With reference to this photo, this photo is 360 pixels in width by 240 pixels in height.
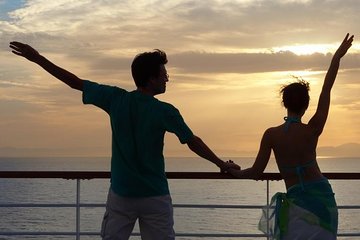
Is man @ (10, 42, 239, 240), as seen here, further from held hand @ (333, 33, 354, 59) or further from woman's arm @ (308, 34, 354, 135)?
held hand @ (333, 33, 354, 59)

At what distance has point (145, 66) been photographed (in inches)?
117

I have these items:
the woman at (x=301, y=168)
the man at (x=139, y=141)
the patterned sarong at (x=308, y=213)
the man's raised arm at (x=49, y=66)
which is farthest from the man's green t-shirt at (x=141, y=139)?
the patterned sarong at (x=308, y=213)

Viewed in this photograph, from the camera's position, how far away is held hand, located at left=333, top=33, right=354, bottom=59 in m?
3.08

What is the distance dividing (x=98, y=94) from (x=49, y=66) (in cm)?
26

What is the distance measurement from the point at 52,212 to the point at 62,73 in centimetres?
5093

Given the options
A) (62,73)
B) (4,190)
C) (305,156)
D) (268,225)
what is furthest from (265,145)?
(4,190)

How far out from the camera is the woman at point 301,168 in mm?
2885

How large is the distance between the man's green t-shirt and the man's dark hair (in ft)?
0.21

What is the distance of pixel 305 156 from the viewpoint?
9.45ft

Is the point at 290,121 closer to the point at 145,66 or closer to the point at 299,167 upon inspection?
the point at 299,167

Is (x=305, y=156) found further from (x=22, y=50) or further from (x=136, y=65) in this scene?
(x=22, y=50)

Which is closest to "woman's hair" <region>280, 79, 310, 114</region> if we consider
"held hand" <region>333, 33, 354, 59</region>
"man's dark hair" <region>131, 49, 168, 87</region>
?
"held hand" <region>333, 33, 354, 59</region>

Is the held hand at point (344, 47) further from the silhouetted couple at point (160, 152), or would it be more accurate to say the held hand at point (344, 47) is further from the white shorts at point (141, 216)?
the white shorts at point (141, 216)

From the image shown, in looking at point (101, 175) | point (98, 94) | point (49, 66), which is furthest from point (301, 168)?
point (101, 175)
